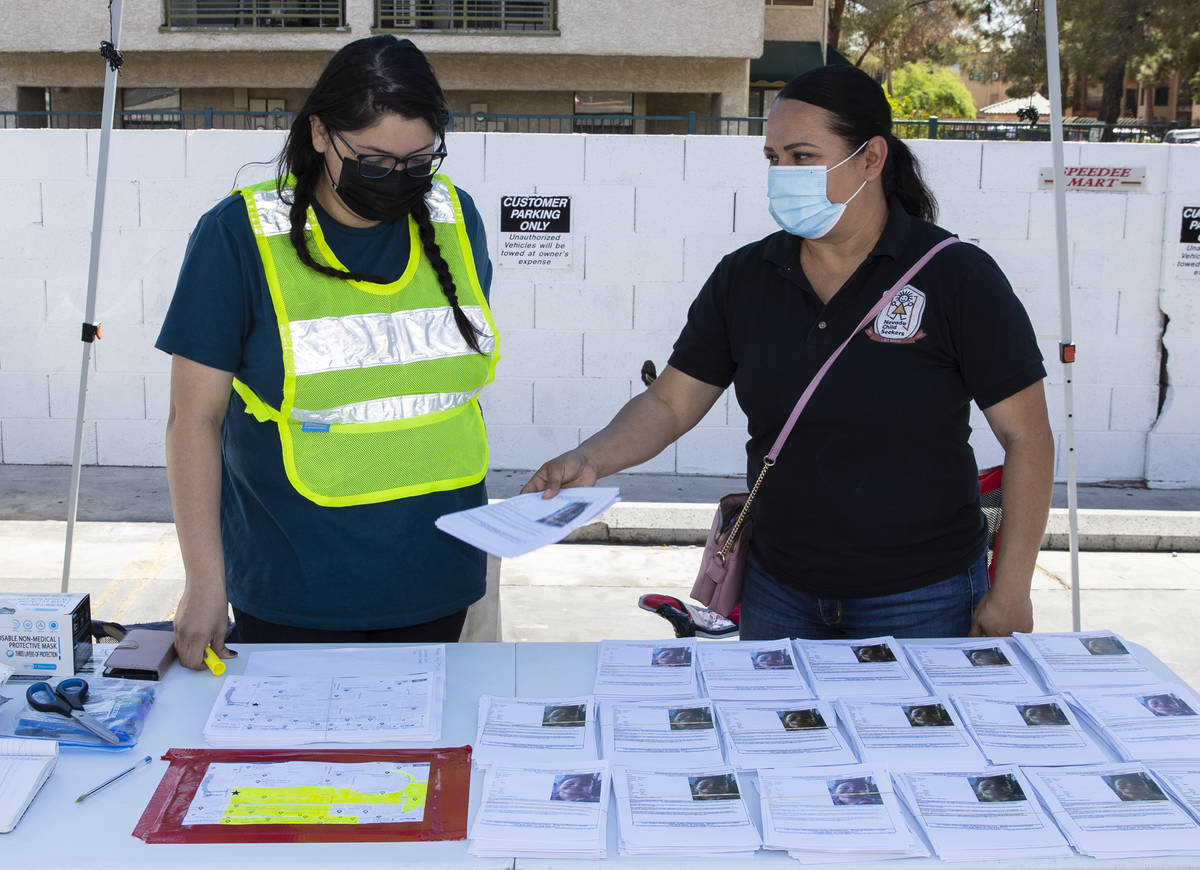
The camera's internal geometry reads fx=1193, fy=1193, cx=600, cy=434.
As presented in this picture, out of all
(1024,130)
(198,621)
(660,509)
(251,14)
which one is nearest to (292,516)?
(198,621)

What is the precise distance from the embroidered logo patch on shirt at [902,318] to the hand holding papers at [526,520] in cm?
60

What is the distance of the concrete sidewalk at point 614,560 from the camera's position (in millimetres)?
5074

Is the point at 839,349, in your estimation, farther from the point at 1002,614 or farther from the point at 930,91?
the point at 930,91

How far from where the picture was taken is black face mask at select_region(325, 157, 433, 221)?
219cm

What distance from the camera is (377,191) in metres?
2.20

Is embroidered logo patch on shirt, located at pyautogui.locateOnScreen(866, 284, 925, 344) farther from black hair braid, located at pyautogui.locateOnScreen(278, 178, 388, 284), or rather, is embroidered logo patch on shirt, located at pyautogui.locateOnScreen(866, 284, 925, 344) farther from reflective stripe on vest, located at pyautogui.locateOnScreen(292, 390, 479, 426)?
black hair braid, located at pyautogui.locateOnScreen(278, 178, 388, 284)

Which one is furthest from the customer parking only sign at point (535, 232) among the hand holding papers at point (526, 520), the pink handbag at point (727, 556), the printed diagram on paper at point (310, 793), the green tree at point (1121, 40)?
the green tree at point (1121, 40)

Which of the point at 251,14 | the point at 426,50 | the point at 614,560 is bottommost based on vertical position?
the point at 614,560

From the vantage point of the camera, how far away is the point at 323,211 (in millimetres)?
2273

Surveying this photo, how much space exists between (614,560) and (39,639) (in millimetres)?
3902

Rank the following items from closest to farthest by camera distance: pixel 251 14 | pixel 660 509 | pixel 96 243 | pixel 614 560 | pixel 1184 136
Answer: pixel 96 243, pixel 614 560, pixel 660 509, pixel 1184 136, pixel 251 14

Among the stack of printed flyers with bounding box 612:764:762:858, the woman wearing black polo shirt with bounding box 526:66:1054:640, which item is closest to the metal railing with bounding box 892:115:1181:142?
the woman wearing black polo shirt with bounding box 526:66:1054:640

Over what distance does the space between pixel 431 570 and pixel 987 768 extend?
1.09m

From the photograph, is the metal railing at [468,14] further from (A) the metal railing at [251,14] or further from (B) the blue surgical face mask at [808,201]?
(B) the blue surgical face mask at [808,201]
